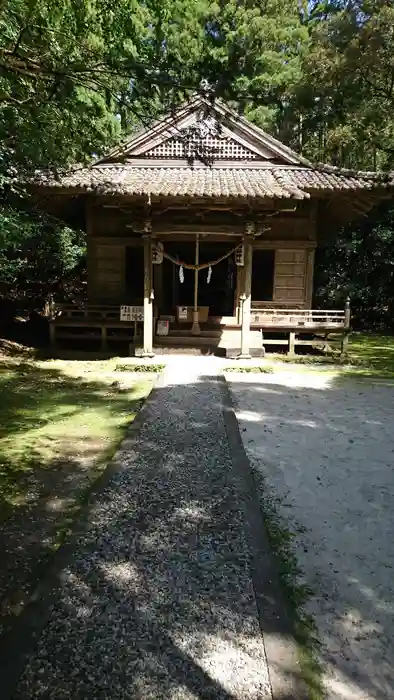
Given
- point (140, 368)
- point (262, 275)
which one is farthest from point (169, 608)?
point (262, 275)

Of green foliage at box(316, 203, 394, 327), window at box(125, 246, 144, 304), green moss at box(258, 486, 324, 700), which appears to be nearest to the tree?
green foliage at box(316, 203, 394, 327)

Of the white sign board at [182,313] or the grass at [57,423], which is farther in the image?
the white sign board at [182,313]

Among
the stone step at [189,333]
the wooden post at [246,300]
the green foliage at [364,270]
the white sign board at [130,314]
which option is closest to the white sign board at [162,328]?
the stone step at [189,333]

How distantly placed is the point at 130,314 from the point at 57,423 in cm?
559

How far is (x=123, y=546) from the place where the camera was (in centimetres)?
326

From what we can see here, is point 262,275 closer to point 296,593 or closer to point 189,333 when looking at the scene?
point 189,333

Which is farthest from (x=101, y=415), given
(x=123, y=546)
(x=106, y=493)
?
(x=123, y=546)

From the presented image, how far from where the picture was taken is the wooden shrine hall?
432 inches

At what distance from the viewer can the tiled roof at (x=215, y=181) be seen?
1030 cm

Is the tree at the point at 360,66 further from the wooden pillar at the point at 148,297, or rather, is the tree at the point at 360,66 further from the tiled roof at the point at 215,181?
the wooden pillar at the point at 148,297

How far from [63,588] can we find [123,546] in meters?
0.57

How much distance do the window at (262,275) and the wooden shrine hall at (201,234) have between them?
0.10ft

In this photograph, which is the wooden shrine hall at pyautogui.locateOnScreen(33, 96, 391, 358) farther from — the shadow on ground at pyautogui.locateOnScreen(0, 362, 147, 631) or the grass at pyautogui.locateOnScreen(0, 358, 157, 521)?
the shadow on ground at pyautogui.locateOnScreen(0, 362, 147, 631)

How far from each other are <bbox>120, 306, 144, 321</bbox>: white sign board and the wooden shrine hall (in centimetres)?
3
